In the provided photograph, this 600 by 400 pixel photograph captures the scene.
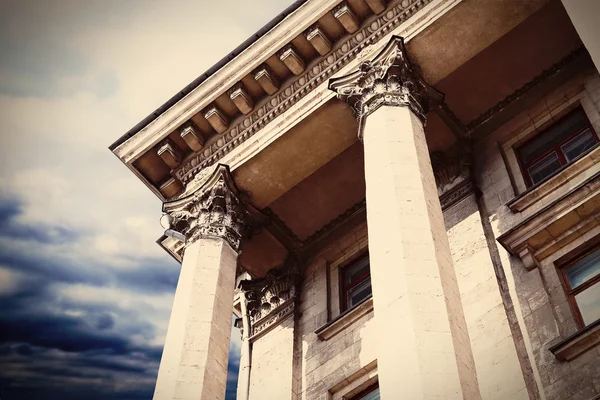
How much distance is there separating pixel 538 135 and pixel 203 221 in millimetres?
7772

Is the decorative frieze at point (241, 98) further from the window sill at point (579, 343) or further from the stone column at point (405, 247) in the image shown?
the window sill at point (579, 343)

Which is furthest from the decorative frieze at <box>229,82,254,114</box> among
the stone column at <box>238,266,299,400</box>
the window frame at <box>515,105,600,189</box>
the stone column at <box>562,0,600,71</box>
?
the stone column at <box>562,0,600,71</box>

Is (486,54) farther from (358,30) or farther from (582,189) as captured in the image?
(582,189)

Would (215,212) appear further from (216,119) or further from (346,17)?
(346,17)

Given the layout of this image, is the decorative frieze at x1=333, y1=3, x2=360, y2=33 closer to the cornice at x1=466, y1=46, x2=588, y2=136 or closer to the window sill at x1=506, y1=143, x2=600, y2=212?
the cornice at x1=466, y1=46, x2=588, y2=136

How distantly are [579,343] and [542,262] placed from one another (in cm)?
269

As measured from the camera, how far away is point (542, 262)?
57.6 ft

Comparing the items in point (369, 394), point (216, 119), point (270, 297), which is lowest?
point (369, 394)

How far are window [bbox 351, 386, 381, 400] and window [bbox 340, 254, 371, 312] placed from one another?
2642mm

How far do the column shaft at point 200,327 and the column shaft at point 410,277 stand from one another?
4279mm

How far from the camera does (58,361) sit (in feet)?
157

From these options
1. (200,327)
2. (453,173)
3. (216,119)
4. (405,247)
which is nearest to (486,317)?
(405,247)

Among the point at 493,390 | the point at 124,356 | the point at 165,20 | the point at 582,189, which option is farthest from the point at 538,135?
the point at 124,356

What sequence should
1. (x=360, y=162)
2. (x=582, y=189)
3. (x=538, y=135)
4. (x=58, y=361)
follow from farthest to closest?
1. (x=58, y=361)
2. (x=360, y=162)
3. (x=538, y=135)
4. (x=582, y=189)
